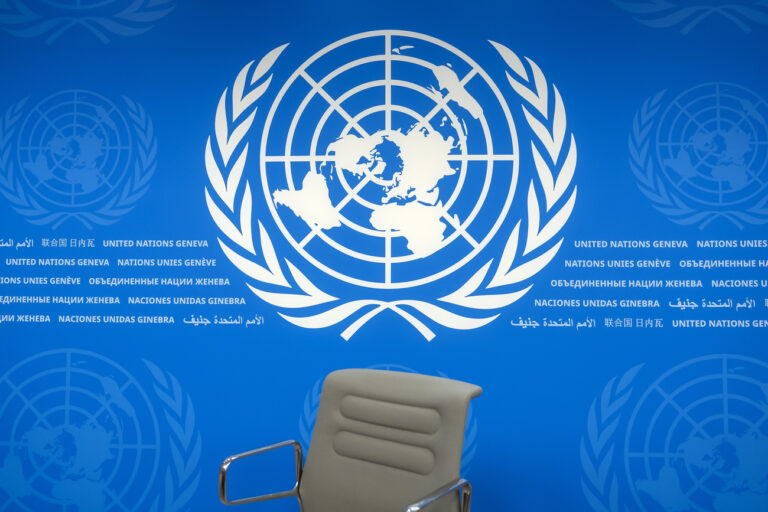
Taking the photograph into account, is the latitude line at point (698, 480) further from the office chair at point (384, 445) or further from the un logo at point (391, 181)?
the office chair at point (384, 445)

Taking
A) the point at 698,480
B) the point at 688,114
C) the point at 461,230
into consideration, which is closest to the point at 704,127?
the point at 688,114

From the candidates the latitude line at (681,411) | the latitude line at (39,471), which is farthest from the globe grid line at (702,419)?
the latitude line at (39,471)

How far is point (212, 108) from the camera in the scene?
2.59 metres

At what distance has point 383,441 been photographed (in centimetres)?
187

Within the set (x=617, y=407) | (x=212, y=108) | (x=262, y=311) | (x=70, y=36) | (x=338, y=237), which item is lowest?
(x=617, y=407)

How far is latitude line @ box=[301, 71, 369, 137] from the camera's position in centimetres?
253

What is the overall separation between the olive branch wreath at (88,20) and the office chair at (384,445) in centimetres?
178

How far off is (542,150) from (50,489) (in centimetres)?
254

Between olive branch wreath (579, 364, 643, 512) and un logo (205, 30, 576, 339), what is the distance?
0.54 metres

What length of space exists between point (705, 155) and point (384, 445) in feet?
5.60

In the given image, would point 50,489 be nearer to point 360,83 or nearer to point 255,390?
point 255,390

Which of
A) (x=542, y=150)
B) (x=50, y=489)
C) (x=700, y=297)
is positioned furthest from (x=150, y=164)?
(x=700, y=297)

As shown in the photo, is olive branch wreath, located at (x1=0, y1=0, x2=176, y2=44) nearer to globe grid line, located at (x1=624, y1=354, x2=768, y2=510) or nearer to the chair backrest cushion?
the chair backrest cushion

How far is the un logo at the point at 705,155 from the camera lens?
239 centimetres
